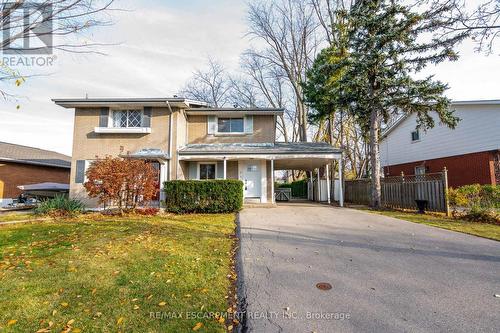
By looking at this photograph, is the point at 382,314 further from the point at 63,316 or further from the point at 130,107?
the point at 130,107

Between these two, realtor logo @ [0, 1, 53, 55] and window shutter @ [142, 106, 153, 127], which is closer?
realtor logo @ [0, 1, 53, 55]

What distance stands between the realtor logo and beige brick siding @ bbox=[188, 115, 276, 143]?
34.2 feet

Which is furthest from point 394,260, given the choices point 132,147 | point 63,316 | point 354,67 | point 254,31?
point 254,31

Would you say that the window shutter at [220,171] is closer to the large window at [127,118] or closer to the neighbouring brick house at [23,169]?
the large window at [127,118]

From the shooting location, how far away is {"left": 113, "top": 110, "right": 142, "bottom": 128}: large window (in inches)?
563

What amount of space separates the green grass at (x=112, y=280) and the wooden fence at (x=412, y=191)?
31.3 ft

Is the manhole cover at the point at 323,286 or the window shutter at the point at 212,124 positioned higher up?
the window shutter at the point at 212,124

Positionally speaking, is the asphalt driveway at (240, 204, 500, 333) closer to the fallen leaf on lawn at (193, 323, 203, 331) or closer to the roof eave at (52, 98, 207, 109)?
the fallen leaf on lawn at (193, 323, 203, 331)

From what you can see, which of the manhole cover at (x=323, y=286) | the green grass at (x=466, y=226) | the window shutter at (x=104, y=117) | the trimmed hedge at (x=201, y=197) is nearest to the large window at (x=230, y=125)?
the trimmed hedge at (x=201, y=197)

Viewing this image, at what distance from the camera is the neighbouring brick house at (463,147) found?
15039 millimetres

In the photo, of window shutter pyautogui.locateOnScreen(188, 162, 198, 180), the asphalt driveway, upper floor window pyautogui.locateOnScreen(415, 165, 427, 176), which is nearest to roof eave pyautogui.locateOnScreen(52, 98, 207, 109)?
window shutter pyautogui.locateOnScreen(188, 162, 198, 180)

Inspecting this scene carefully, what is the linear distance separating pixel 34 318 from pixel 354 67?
1456cm

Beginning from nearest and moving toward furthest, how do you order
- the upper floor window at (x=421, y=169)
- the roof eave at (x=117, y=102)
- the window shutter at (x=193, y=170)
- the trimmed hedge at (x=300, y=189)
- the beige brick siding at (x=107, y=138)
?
the roof eave at (x=117, y=102), the beige brick siding at (x=107, y=138), the window shutter at (x=193, y=170), the upper floor window at (x=421, y=169), the trimmed hedge at (x=300, y=189)

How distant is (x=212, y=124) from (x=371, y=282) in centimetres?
1372
